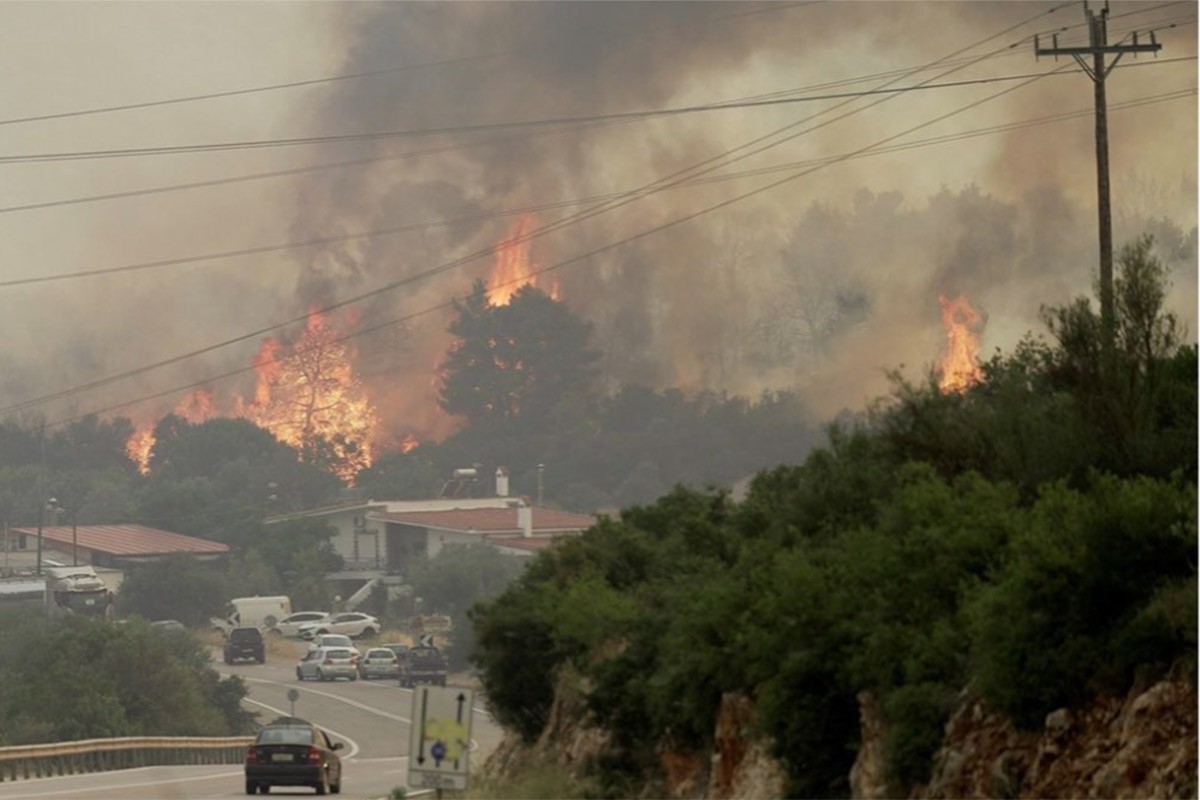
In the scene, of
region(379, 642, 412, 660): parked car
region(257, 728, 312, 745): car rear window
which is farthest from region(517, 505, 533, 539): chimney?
region(257, 728, 312, 745): car rear window

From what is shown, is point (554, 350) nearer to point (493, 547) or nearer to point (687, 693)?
point (493, 547)

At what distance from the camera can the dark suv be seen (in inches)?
4338

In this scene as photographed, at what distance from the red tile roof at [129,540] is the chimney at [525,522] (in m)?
20.1

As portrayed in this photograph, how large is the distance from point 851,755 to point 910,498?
2.97m

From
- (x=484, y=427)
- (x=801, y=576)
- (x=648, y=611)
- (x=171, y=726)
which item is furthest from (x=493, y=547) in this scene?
(x=801, y=576)

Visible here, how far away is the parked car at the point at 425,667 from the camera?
9388 centimetres

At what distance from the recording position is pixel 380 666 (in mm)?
100562

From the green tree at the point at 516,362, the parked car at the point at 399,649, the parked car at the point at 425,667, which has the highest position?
the green tree at the point at 516,362

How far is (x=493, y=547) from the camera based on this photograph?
12688 centimetres

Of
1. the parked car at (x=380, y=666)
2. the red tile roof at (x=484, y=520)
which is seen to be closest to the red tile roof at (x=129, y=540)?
the red tile roof at (x=484, y=520)

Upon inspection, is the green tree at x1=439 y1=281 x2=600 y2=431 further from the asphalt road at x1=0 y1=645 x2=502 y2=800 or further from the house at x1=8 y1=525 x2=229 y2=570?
the asphalt road at x1=0 y1=645 x2=502 y2=800

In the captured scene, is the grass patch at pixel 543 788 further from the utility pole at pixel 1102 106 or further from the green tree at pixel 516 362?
the green tree at pixel 516 362

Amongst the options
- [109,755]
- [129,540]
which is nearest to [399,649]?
[109,755]

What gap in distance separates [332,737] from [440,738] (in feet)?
172
